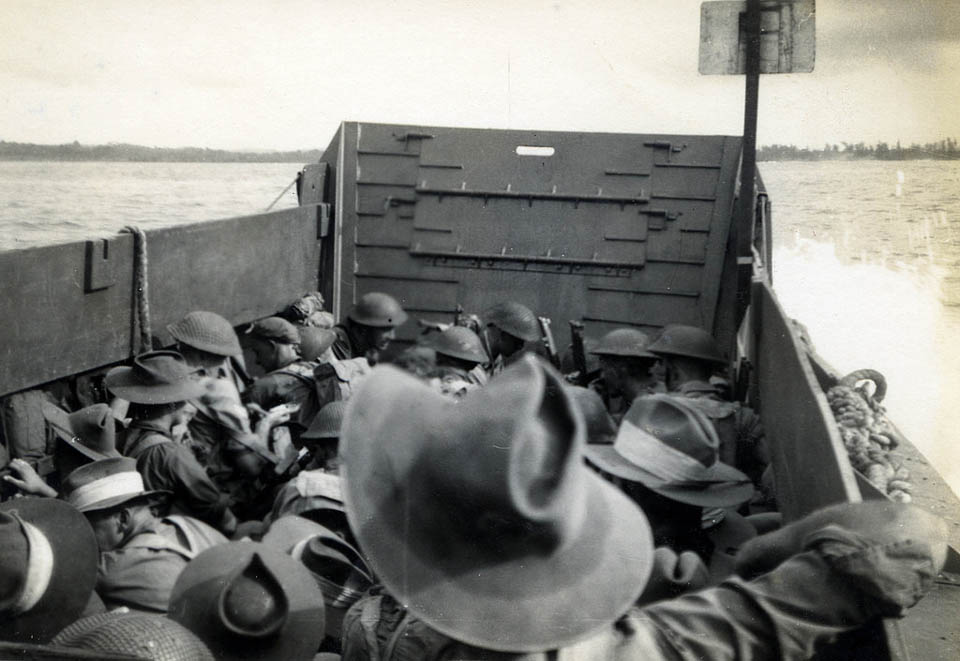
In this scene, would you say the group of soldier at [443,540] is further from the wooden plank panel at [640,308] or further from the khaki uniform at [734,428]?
the wooden plank panel at [640,308]

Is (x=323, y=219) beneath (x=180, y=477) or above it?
above

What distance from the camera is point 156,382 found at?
4.11 meters

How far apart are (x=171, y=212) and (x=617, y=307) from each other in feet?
53.4

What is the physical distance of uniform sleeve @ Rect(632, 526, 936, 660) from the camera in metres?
1.74

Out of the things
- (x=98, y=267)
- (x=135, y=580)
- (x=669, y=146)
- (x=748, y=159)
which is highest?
(x=669, y=146)

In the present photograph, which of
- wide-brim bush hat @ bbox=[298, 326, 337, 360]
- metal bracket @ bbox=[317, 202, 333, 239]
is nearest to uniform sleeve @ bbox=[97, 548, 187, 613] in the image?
wide-brim bush hat @ bbox=[298, 326, 337, 360]

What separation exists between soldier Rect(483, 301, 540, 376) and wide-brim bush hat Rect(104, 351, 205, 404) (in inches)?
104

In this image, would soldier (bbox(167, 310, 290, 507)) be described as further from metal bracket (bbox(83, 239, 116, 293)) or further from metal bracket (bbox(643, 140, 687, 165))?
metal bracket (bbox(643, 140, 687, 165))

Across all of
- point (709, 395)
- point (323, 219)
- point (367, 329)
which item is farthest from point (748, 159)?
point (323, 219)

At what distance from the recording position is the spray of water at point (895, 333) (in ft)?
17.2

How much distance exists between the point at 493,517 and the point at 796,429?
2.08 meters

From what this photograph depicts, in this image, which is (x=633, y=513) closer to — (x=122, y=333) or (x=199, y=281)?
(x=122, y=333)

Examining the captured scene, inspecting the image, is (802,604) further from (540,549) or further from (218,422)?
(218,422)

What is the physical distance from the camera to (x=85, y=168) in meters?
17.5
